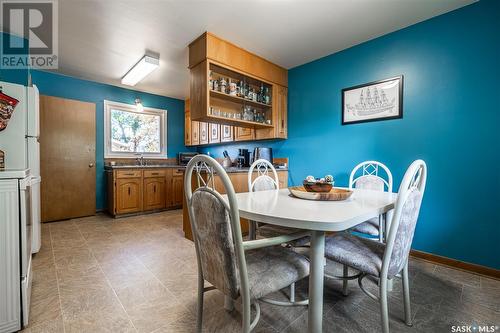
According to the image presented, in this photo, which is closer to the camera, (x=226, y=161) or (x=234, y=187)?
(x=234, y=187)

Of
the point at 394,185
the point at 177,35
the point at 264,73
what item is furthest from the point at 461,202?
the point at 177,35

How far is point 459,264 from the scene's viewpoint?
203 cm

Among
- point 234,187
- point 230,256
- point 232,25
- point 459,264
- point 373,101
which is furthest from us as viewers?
point 234,187

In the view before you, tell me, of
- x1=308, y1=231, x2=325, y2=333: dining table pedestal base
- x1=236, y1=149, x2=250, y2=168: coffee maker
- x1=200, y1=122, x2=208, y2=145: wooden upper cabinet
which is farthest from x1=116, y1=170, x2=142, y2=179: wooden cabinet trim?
x1=308, y1=231, x2=325, y2=333: dining table pedestal base

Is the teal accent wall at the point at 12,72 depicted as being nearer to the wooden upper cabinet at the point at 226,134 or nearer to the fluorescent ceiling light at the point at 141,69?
the fluorescent ceiling light at the point at 141,69

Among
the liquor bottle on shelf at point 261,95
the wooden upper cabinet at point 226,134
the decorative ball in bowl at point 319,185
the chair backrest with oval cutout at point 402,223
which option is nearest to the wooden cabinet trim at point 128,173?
the wooden upper cabinet at point 226,134

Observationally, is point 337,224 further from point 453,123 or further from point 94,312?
point 453,123

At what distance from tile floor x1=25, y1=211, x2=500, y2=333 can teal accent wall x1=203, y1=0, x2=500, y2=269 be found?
387mm

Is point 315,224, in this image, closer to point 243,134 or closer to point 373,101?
point 373,101

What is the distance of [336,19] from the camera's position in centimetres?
218

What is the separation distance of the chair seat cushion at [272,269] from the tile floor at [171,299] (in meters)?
0.45

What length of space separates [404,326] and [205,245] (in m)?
1.30

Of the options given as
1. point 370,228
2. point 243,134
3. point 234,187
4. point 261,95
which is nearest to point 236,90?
point 261,95

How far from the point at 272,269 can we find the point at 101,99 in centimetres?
448
